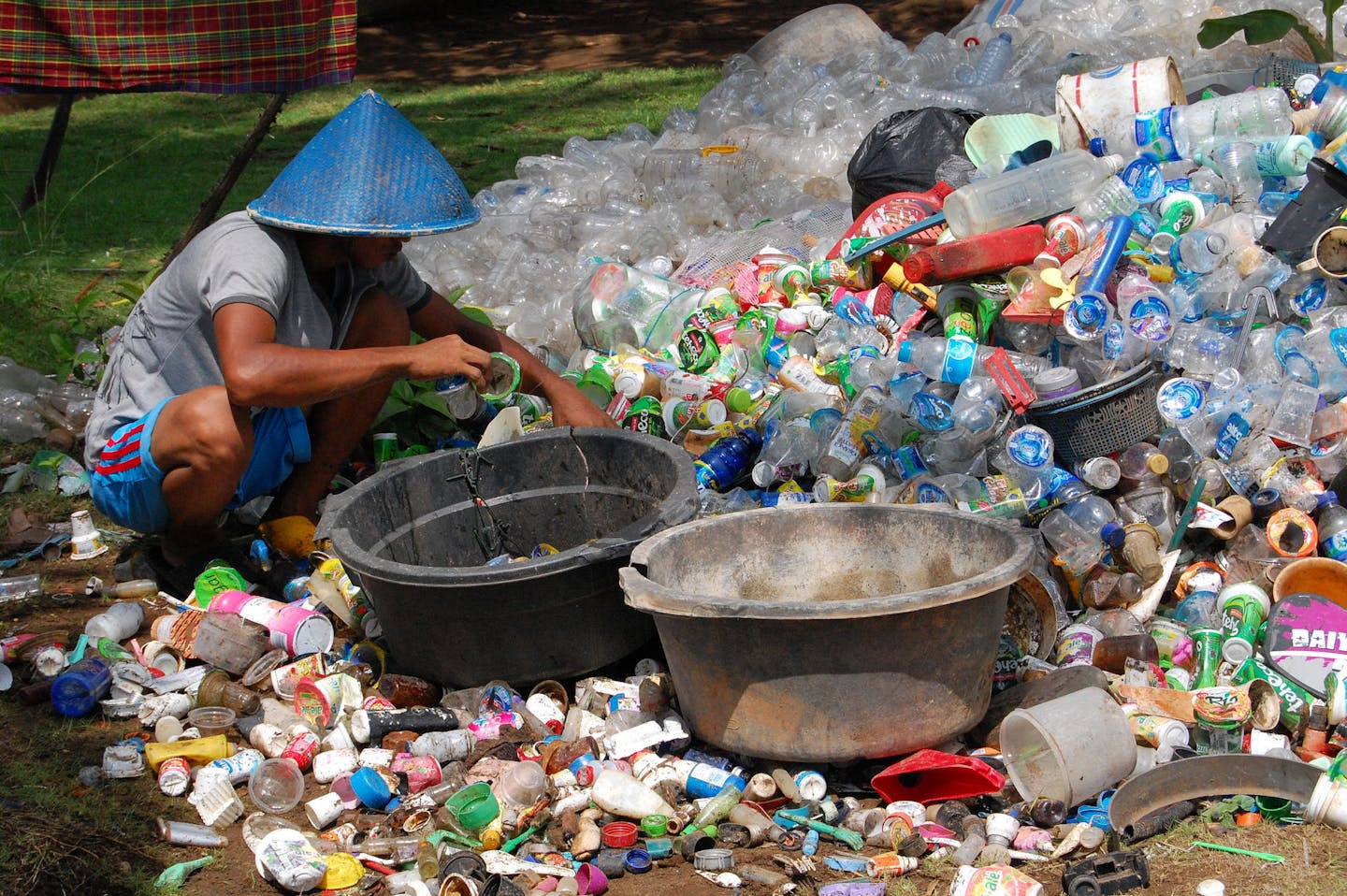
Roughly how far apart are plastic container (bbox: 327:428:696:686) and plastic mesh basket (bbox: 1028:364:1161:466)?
1026 mm

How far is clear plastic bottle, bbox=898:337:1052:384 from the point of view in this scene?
3.51 m

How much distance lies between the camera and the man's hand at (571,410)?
3.71 meters

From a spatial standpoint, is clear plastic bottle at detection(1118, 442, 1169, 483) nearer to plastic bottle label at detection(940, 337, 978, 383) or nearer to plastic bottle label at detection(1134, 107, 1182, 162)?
plastic bottle label at detection(940, 337, 978, 383)

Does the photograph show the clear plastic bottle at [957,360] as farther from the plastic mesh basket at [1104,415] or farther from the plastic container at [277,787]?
the plastic container at [277,787]

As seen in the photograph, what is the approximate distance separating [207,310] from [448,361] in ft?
2.46

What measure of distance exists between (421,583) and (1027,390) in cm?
167

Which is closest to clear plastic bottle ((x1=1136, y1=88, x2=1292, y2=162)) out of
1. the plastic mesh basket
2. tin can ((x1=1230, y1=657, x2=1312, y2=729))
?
the plastic mesh basket

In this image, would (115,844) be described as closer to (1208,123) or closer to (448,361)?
(448,361)

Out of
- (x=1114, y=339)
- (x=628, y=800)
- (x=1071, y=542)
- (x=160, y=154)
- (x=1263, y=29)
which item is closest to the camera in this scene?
(x=628, y=800)

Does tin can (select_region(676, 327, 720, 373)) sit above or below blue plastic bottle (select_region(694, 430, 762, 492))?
above

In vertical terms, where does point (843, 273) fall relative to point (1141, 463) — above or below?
above

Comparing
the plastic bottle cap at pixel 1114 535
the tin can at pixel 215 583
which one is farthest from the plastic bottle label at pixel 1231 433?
the tin can at pixel 215 583

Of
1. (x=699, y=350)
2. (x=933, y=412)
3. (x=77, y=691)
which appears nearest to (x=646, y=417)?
(x=699, y=350)

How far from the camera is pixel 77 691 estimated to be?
306 centimetres
